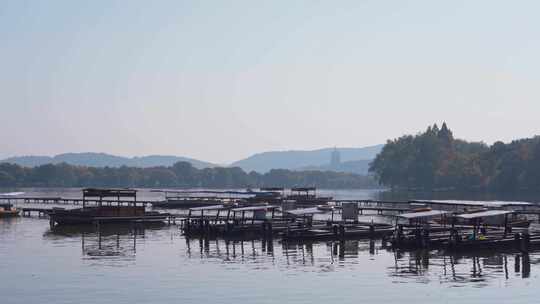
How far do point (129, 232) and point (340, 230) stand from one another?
25066 mm

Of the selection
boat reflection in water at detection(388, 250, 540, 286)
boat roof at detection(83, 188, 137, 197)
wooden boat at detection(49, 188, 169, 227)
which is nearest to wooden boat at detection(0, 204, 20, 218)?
wooden boat at detection(49, 188, 169, 227)

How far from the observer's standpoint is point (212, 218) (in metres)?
93.6

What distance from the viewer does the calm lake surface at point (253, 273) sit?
48281 mm

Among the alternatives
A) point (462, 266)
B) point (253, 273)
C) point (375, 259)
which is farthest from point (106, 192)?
point (462, 266)

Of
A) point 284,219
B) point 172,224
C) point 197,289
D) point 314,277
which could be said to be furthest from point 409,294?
point 172,224

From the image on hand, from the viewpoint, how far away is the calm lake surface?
4828cm

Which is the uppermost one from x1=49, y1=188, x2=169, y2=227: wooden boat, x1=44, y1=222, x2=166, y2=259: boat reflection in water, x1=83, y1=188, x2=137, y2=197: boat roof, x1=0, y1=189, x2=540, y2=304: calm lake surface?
x1=83, y1=188, x2=137, y2=197: boat roof

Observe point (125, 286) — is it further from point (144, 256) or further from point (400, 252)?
point (400, 252)

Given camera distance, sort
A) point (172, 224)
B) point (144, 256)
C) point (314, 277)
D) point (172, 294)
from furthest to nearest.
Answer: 1. point (172, 224)
2. point (144, 256)
3. point (314, 277)
4. point (172, 294)

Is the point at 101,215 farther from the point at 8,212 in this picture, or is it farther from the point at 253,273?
the point at 253,273

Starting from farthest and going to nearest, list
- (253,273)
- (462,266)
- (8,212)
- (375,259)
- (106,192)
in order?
(8,212)
(106,192)
(375,259)
(462,266)
(253,273)

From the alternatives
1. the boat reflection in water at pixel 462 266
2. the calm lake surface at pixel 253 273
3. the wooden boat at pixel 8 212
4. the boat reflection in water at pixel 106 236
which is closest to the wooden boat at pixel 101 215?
the boat reflection in water at pixel 106 236

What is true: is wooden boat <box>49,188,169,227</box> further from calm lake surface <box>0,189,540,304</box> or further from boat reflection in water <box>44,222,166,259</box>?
calm lake surface <box>0,189,540,304</box>

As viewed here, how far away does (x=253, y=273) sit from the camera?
57.6 metres
